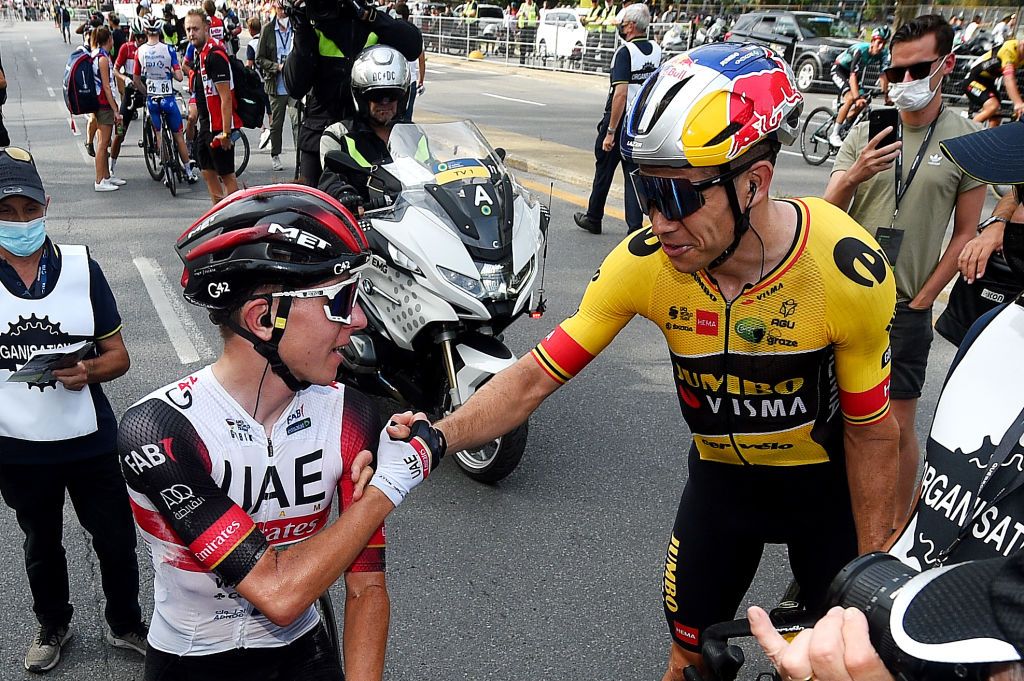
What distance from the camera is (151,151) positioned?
11.3 metres

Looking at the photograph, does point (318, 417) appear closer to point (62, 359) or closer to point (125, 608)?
point (62, 359)

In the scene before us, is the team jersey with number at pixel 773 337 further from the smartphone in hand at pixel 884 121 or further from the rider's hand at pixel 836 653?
the smartphone in hand at pixel 884 121

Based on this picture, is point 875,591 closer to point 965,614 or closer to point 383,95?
point 965,614

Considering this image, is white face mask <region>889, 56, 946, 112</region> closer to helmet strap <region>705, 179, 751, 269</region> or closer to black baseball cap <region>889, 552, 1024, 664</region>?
helmet strap <region>705, 179, 751, 269</region>

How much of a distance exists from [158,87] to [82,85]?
0.90 m

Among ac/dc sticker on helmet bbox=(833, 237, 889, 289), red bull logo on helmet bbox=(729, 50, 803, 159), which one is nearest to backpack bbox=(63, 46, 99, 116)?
red bull logo on helmet bbox=(729, 50, 803, 159)

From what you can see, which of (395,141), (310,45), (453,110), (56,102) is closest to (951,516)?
(395,141)

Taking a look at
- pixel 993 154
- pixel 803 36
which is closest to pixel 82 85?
pixel 993 154

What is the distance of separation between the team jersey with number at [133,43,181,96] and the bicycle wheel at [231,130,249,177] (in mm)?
1062

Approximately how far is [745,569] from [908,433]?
1745 mm

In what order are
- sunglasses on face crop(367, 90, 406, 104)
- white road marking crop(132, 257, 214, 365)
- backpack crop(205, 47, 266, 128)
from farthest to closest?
backpack crop(205, 47, 266, 128) < white road marking crop(132, 257, 214, 365) < sunglasses on face crop(367, 90, 406, 104)

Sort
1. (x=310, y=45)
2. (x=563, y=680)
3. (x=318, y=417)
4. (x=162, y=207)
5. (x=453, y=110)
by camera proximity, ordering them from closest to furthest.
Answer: (x=318, y=417), (x=563, y=680), (x=310, y=45), (x=162, y=207), (x=453, y=110)

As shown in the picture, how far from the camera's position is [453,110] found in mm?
18625

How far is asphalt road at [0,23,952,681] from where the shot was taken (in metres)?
3.24
